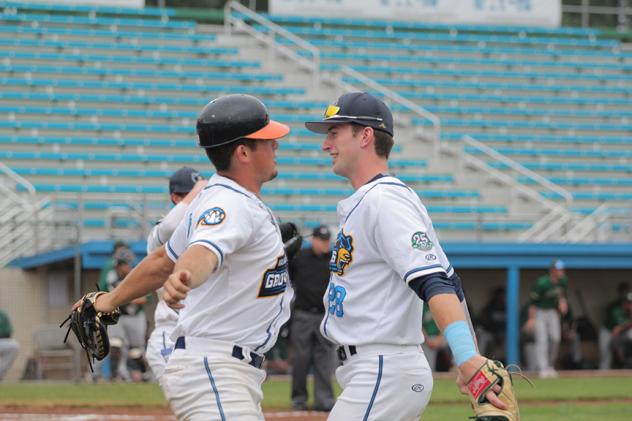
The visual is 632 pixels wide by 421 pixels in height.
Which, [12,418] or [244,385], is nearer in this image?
[244,385]

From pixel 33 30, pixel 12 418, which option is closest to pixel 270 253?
pixel 12 418

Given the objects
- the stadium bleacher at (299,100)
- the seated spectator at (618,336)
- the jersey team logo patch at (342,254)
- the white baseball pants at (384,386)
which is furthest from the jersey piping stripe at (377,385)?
the seated spectator at (618,336)

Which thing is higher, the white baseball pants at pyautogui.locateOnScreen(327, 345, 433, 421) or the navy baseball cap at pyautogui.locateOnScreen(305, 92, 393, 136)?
the navy baseball cap at pyautogui.locateOnScreen(305, 92, 393, 136)

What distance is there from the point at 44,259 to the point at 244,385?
12.3m

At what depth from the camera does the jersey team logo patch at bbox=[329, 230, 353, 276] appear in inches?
175

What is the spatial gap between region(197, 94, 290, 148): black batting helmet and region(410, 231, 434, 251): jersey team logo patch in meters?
0.69

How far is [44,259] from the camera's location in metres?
15.9

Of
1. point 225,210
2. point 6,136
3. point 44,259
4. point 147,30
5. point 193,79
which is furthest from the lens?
point 147,30

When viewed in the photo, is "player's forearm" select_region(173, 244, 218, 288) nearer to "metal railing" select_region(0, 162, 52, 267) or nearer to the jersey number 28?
the jersey number 28

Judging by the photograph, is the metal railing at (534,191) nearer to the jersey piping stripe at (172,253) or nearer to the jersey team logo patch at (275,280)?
the jersey team logo patch at (275,280)

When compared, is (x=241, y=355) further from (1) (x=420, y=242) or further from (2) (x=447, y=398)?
(2) (x=447, y=398)

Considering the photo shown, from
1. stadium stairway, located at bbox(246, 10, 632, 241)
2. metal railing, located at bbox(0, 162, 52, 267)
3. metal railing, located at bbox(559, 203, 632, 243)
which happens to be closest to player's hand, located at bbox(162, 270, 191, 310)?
metal railing, located at bbox(0, 162, 52, 267)

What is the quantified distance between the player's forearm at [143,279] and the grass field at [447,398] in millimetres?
6568

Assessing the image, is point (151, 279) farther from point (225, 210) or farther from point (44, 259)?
A: point (44, 259)
